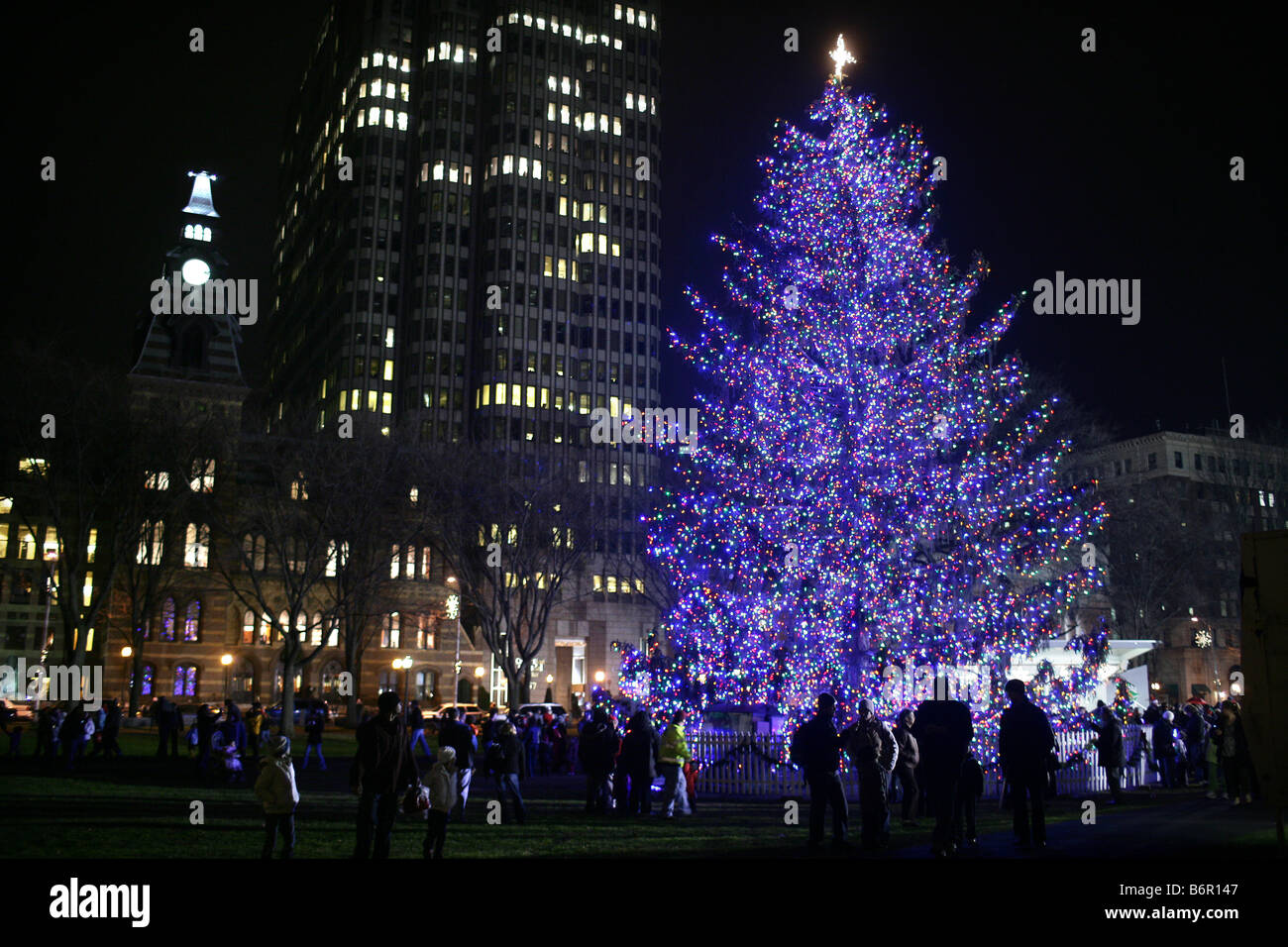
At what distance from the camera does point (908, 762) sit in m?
17.1

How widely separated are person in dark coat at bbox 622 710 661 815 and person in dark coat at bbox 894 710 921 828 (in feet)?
14.9

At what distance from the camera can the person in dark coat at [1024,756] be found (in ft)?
42.6

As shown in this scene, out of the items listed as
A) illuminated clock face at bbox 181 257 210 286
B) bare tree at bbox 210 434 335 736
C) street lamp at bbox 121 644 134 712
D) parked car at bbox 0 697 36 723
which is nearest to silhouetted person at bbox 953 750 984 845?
bare tree at bbox 210 434 335 736

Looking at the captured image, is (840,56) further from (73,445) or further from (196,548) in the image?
(196,548)

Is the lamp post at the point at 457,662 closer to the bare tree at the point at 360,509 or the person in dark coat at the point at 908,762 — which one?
the bare tree at the point at 360,509

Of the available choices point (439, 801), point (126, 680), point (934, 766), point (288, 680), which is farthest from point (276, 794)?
point (126, 680)

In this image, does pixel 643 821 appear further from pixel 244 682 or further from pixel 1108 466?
pixel 1108 466

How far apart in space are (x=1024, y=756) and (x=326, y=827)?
10.7 m

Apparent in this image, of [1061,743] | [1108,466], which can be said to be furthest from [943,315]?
[1108,466]

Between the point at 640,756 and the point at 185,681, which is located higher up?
the point at 640,756

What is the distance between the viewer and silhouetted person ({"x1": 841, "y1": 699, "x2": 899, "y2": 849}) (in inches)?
537

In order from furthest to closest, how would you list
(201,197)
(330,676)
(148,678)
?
(201,197) < (330,676) < (148,678)
